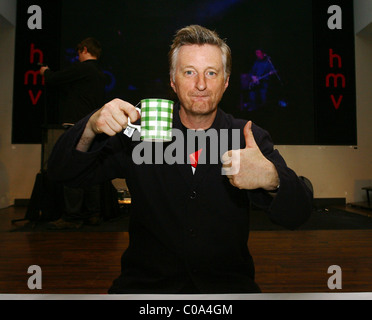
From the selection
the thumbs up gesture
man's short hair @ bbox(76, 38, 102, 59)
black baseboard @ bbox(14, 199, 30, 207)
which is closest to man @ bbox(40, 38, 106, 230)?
man's short hair @ bbox(76, 38, 102, 59)

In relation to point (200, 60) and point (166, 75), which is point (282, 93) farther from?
point (200, 60)

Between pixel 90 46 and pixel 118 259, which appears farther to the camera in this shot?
pixel 90 46

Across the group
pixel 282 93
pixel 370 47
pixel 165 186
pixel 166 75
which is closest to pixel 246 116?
pixel 282 93

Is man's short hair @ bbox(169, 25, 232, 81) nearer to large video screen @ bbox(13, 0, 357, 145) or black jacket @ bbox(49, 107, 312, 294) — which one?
black jacket @ bbox(49, 107, 312, 294)

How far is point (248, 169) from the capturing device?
28.3 inches

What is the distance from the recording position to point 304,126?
5.34 metres

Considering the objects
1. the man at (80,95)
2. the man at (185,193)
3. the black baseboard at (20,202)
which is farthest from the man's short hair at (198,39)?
the black baseboard at (20,202)

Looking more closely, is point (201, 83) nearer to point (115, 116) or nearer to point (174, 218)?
point (115, 116)

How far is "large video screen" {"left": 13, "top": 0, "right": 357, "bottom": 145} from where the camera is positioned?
5.20m

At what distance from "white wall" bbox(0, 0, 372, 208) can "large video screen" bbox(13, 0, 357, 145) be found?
0.65 ft

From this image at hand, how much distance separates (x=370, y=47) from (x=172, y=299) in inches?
249

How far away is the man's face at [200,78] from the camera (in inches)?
39.8

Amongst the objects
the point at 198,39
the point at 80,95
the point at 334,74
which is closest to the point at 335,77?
the point at 334,74

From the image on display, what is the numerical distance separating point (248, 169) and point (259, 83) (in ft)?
15.9
